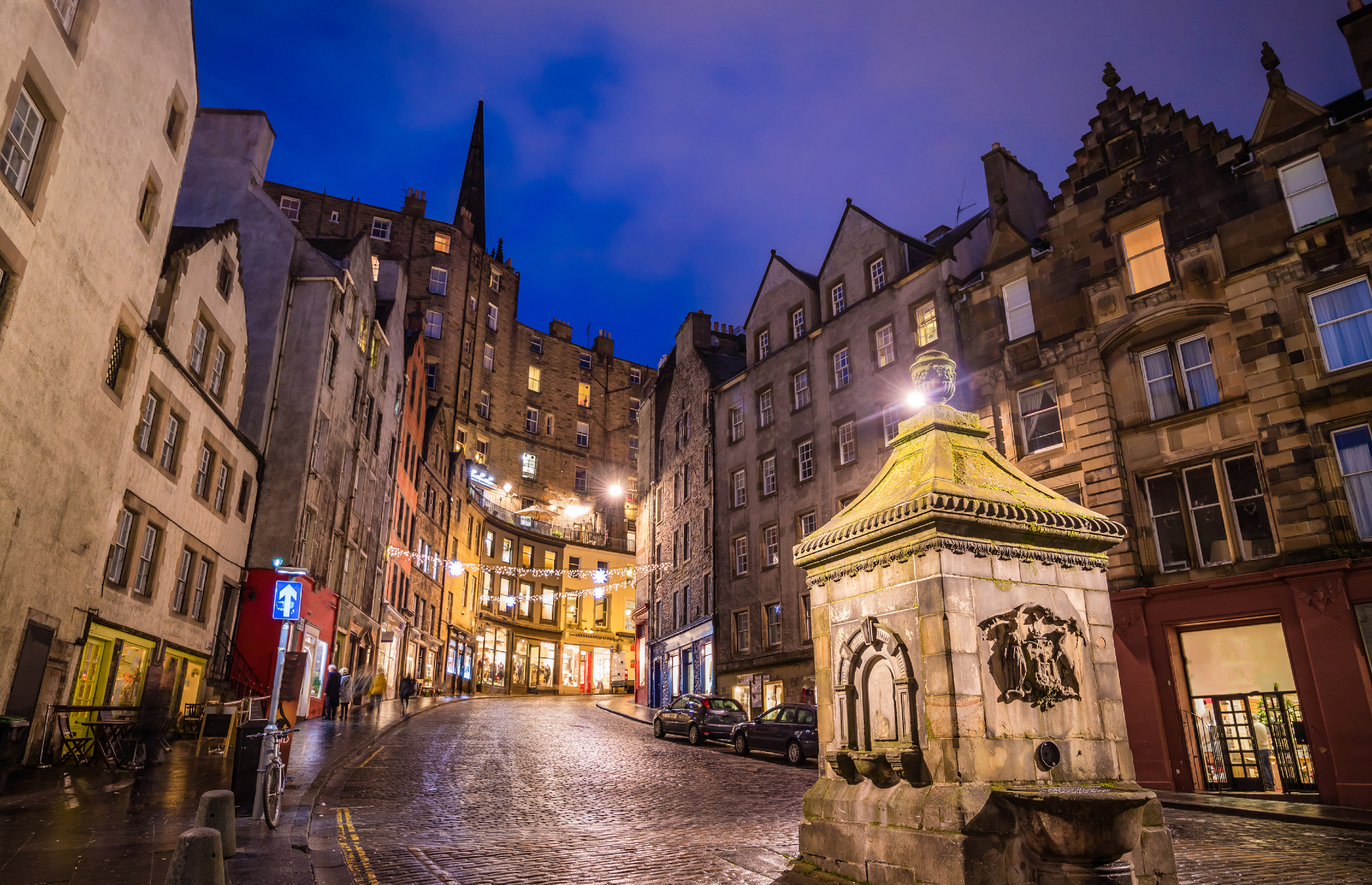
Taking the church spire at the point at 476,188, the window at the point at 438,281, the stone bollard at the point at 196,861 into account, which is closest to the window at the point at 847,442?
the stone bollard at the point at 196,861

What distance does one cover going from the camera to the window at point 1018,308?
23766 mm

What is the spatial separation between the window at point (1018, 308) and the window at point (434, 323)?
43.1m

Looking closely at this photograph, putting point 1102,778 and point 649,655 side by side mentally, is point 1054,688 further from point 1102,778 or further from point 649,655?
point 649,655

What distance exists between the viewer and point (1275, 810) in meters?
14.0

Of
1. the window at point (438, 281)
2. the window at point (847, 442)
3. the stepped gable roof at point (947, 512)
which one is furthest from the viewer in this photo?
the window at point (438, 281)

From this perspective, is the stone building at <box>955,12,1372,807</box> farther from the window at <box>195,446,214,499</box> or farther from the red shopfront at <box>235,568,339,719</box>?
the window at <box>195,446,214,499</box>

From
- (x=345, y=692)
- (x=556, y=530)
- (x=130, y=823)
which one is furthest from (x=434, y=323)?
(x=130, y=823)

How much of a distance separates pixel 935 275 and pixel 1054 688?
2304cm

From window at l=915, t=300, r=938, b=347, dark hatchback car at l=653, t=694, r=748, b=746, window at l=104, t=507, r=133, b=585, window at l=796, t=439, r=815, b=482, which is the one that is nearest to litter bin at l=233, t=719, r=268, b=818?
window at l=104, t=507, r=133, b=585

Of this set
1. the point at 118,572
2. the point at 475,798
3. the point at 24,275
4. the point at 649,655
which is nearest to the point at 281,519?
the point at 118,572

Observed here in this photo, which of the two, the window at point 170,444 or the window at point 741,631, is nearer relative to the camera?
the window at point 170,444

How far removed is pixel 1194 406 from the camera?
19766mm

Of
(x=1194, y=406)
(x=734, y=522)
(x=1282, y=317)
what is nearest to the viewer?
(x=1282, y=317)

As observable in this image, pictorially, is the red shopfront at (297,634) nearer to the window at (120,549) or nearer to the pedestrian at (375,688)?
the pedestrian at (375,688)
